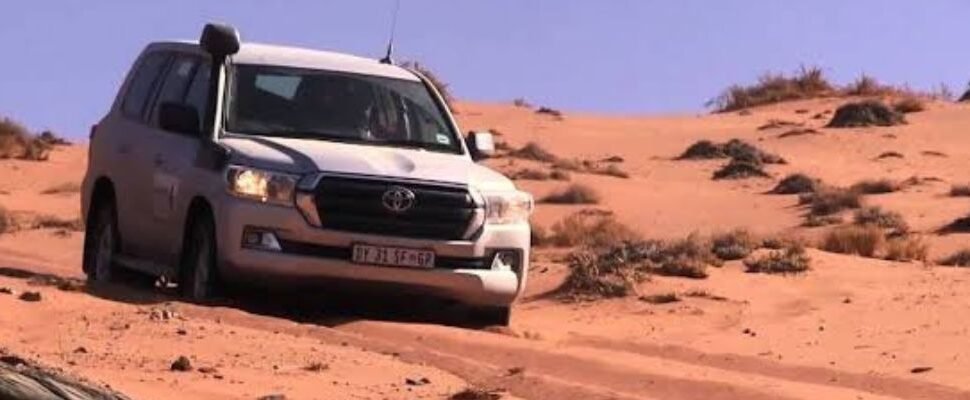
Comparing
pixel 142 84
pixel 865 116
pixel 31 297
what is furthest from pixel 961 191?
pixel 31 297

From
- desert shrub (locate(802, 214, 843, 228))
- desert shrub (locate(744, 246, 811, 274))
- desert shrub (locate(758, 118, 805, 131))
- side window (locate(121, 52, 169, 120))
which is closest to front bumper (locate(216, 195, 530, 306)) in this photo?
side window (locate(121, 52, 169, 120))

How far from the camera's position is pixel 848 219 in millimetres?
24156

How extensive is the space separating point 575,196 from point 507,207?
15.0m

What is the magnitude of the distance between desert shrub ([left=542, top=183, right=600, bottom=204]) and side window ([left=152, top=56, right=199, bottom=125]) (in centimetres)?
1363

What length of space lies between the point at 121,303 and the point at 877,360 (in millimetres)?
4247

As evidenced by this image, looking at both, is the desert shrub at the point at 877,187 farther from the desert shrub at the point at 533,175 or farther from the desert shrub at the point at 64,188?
the desert shrub at the point at 64,188

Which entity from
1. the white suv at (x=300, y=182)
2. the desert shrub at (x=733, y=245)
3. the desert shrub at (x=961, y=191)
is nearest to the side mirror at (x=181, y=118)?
the white suv at (x=300, y=182)

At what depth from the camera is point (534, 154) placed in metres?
34.2

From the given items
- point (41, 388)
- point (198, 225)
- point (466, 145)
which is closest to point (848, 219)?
point (466, 145)

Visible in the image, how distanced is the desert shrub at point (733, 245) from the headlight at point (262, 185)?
658 cm

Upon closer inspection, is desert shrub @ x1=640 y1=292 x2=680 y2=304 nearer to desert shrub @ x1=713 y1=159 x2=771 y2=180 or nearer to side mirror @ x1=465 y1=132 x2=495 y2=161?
side mirror @ x1=465 y1=132 x2=495 y2=161

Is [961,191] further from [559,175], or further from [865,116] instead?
[865,116]

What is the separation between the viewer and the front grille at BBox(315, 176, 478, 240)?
1228 centimetres

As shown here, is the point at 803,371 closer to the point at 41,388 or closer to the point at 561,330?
the point at 561,330
